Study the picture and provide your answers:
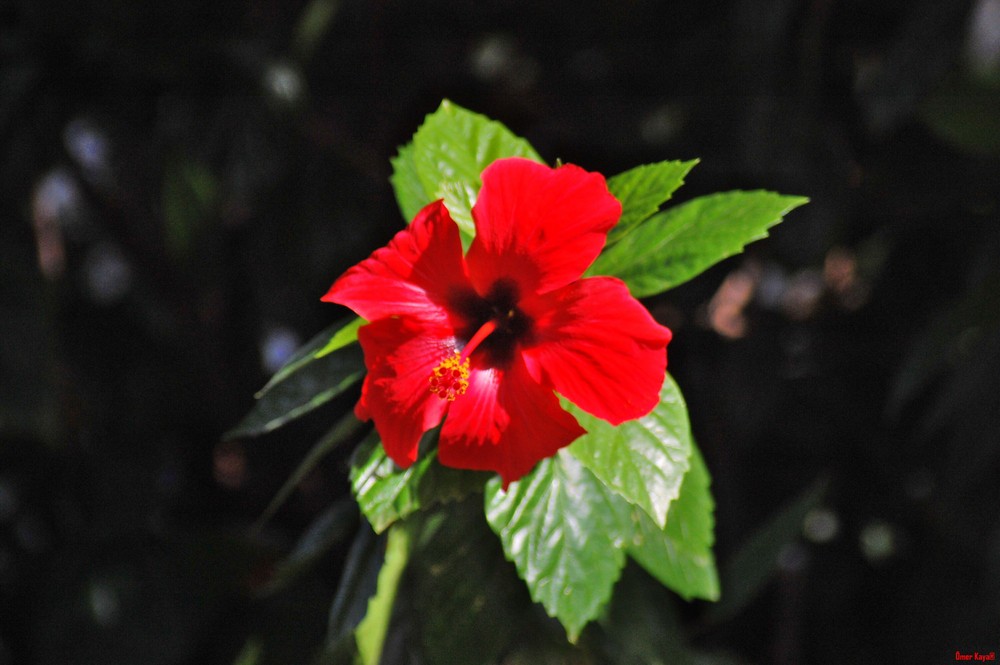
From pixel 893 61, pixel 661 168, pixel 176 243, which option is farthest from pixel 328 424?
pixel 893 61

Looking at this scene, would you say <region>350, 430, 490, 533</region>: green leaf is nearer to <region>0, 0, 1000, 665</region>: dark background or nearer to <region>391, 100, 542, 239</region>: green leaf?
<region>391, 100, 542, 239</region>: green leaf

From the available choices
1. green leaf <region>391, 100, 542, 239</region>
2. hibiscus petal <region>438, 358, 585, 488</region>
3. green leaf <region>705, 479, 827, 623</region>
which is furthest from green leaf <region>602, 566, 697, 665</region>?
green leaf <region>391, 100, 542, 239</region>

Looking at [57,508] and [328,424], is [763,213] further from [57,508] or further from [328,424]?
[57,508]

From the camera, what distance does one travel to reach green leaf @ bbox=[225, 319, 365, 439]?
0.71m

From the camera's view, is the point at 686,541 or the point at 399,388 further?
the point at 686,541

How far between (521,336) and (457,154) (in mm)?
165

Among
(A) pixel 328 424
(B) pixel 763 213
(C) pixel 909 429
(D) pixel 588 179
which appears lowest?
(C) pixel 909 429

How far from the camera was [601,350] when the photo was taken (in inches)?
24.2

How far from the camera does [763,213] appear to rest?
2.22 feet

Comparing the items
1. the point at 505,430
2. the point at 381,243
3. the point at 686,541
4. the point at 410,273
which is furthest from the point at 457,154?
the point at 381,243

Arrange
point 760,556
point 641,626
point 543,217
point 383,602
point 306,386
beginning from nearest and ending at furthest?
point 543,217 < point 306,386 < point 383,602 < point 641,626 < point 760,556

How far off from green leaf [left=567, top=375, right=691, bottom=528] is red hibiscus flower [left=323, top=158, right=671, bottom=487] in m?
0.05

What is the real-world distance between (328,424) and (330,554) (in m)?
0.23

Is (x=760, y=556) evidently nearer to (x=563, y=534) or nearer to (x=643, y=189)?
(x=563, y=534)
